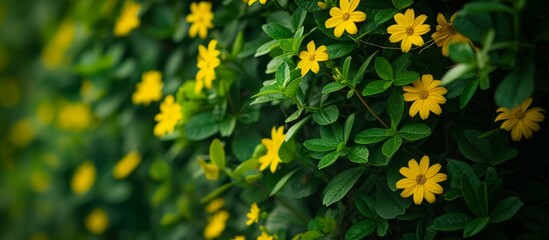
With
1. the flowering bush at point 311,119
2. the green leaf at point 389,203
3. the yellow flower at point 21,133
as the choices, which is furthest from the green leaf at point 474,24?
the yellow flower at point 21,133

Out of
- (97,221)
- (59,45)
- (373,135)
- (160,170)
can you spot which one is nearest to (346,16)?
(373,135)

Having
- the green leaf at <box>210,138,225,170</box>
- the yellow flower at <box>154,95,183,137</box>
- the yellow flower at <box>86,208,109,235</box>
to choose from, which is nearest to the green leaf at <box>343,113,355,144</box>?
the green leaf at <box>210,138,225,170</box>

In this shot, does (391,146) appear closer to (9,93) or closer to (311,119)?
(311,119)

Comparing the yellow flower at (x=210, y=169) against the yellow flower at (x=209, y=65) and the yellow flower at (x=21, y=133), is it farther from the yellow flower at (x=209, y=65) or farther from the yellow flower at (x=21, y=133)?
the yellow flower at (x=21, y=133)

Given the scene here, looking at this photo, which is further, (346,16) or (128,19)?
(128,19)

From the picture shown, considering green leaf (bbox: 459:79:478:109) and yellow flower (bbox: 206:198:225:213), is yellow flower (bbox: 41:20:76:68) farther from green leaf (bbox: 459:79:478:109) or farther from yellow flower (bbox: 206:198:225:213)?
green leaf (bbox: 459:79:478:109)

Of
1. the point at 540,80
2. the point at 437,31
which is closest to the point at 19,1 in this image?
the point at 437,31

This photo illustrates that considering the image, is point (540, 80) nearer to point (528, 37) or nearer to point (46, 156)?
point (528, 37)
